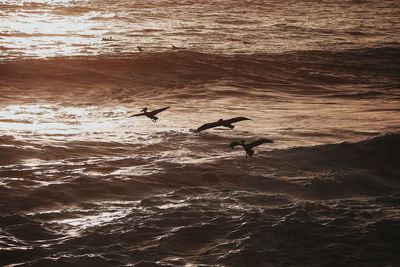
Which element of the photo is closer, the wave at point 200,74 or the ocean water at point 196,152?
the ocean water at point 196,152

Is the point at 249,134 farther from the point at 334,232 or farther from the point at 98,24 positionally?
the point at 98,24

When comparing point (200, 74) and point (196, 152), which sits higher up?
point (196, 152)

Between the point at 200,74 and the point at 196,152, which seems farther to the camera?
the point at 200,74

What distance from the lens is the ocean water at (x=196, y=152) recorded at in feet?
31.0

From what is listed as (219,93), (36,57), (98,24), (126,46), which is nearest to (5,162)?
(219,93)

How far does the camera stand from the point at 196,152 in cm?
1452

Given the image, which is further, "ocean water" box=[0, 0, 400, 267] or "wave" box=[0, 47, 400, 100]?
"wave" box=[0, 47, 400, 100]

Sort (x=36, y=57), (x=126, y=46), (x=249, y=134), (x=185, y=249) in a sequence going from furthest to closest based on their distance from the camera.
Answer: (x=126, y=46) → (x=36, y=57) → (x=249, y=134) → (x=185, y=249)

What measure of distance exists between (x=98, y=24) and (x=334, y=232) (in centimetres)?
3189

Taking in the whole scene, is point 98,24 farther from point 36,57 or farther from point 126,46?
point 36,57

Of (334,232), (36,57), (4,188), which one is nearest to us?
(334,232)

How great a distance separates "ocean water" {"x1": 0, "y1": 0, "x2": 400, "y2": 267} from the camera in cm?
945

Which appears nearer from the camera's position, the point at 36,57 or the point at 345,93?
the point at 345,93

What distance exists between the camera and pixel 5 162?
12992mm
